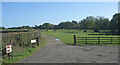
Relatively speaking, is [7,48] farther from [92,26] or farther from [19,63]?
[92,26]

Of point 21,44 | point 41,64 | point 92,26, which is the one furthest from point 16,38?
point 92,26

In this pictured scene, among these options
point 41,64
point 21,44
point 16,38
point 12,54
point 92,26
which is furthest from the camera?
point 92,26

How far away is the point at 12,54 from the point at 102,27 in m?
78.3

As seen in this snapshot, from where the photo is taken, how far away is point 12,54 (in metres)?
10.7

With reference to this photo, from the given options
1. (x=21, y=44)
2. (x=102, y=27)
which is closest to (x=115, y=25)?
(x=102, y=27)

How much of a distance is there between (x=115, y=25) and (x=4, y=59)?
63.8 meters

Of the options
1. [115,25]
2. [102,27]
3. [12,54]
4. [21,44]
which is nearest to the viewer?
[12,54]

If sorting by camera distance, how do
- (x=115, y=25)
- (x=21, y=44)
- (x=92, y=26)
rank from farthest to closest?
(x=92, y=26)
(x=115, y=25)
(x=21, y=44)

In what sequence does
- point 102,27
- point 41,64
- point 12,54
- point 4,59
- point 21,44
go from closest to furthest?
point 41,64 < point 4,59 < point 12,54 < point 21,44 < point 102,27

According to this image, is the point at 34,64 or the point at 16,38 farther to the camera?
the point at 16,38

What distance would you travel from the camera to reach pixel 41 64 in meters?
8.44

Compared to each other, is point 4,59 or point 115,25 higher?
point 115,25

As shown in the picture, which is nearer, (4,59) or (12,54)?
(4,59)

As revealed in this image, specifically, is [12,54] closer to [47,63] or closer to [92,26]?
[47,63]
